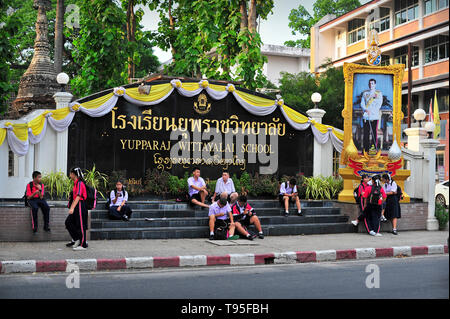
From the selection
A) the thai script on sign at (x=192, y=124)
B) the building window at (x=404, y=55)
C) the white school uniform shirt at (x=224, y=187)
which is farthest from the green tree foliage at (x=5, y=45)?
the building window at (x=404, y=55)

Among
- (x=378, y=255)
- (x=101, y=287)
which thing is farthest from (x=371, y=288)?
(x=378, y=255)

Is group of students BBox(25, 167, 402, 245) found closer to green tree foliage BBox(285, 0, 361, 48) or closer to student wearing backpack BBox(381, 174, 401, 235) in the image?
student wearing backpack BBox(381, 174, 401, 235)

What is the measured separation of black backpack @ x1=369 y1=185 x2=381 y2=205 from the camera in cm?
1574

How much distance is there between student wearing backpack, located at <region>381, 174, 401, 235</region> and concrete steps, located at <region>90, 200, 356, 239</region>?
114 cm

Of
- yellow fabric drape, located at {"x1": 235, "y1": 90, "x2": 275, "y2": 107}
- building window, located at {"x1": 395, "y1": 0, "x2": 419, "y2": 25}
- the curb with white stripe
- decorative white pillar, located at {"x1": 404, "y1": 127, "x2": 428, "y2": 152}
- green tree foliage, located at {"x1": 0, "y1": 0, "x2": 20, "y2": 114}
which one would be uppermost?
building window, located at {"x1": 395, "y1": 0, "x2": 419, "y2": 25}

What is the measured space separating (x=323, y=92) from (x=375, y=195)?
2029 centimetres

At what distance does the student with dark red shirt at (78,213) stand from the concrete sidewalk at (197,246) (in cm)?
31

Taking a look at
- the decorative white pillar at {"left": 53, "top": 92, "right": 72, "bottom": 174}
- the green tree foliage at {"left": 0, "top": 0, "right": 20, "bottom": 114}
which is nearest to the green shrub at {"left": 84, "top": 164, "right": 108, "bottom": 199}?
the decorative white pillar at {"left": 53, "top": 92, "right": 72, "bottom": 174}

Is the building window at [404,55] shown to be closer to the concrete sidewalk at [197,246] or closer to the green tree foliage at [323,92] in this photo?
the green tree foliage at [323,92]

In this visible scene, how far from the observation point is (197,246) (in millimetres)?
13180

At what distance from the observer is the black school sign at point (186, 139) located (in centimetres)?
1697

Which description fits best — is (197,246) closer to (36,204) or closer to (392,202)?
(36,204)

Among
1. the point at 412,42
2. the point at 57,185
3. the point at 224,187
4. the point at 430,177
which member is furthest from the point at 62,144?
the point at 412,42
